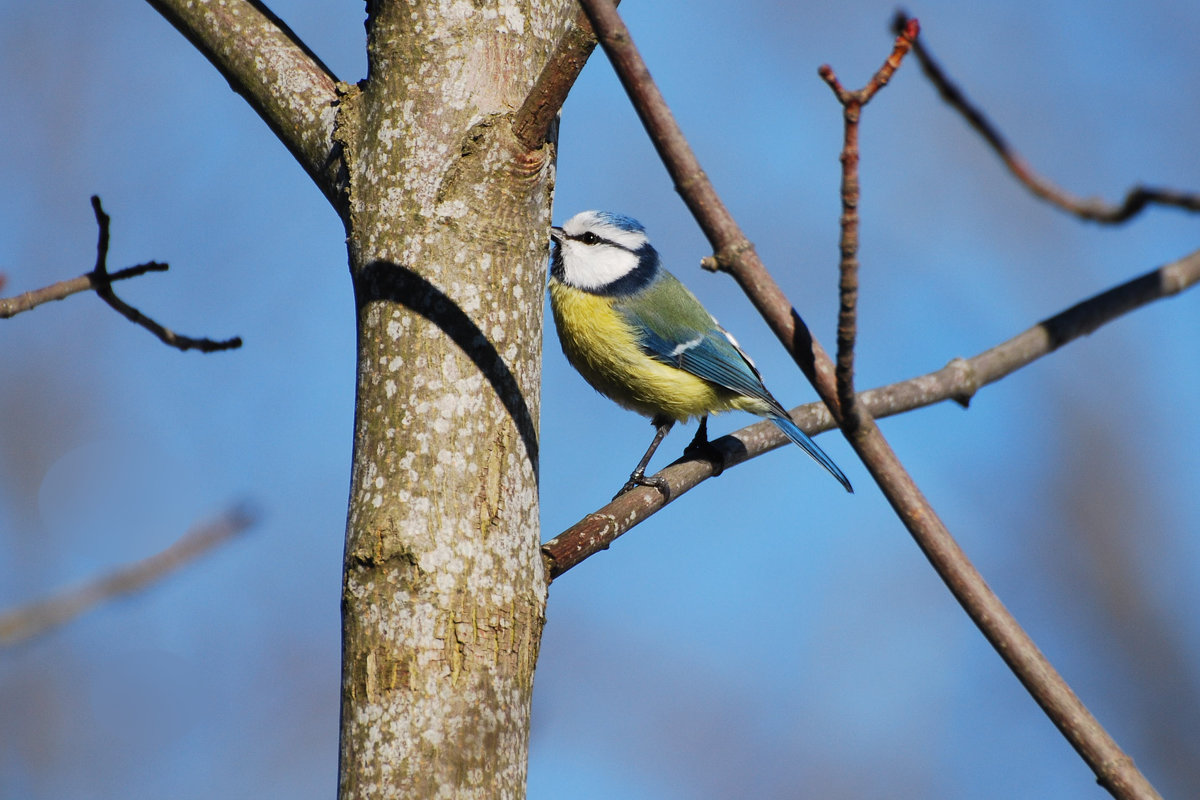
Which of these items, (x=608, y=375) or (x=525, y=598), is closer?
(x=525, y=598)

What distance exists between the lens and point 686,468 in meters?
2.65

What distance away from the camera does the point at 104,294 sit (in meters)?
2.03

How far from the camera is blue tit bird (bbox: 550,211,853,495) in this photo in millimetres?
3727

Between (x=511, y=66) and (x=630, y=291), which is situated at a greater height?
A: (x=630, y=291)

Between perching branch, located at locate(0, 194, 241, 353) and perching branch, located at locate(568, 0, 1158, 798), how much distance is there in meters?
1.33

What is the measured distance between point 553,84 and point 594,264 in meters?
2.31

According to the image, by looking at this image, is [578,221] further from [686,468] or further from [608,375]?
[686,468]

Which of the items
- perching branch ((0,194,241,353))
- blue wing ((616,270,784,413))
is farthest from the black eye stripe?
perching branch ((0,194,241,353))

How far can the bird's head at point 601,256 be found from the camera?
13.1ft

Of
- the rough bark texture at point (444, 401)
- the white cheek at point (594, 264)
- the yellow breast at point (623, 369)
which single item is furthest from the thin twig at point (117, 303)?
the white cheek at point (594, 264)

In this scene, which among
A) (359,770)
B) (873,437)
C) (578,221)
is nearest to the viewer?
(873,437)

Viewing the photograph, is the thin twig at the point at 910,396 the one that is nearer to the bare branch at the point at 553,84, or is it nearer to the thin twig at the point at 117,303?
the bare branch at the point at 553,84

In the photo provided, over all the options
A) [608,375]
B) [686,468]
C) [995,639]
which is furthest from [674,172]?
[608,375]

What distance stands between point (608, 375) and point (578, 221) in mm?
731
